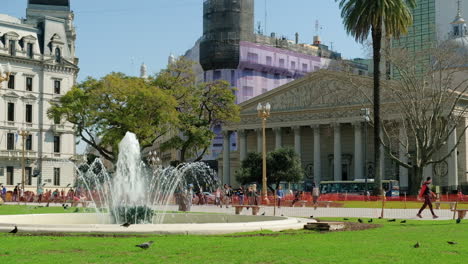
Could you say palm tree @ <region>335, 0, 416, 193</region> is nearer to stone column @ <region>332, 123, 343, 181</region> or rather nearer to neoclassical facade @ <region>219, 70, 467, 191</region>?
neoclassical facade @ <region>219, 70, 467, 191</region>

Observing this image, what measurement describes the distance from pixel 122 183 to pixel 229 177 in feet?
237

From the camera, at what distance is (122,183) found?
2444 cm

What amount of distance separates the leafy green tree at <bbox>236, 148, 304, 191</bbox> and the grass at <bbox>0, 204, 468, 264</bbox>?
6085cm

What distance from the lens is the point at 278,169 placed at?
80.4 meters

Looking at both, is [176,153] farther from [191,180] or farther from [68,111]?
[68,111]

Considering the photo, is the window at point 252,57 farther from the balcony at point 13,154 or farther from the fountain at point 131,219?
the fountain at point 131,219

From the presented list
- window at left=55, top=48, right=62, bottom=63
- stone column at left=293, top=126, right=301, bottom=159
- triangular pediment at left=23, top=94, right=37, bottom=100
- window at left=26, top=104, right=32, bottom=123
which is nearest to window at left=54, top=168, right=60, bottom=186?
window at left=26, top=104, right=32, bottom=123

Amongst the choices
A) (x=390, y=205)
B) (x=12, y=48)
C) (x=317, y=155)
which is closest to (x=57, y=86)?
(x=12, y=48)

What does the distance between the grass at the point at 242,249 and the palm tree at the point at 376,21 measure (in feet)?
85.7

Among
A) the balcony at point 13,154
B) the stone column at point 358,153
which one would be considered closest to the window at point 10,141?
the balcony at point 13,154

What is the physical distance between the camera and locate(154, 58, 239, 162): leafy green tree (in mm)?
57312

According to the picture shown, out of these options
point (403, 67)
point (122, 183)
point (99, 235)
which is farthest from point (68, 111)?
point (99, 235)

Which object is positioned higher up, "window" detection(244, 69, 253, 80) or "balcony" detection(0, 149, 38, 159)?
"window" detection(244, 69, 253, 80)

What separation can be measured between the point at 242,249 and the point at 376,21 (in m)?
31.9
